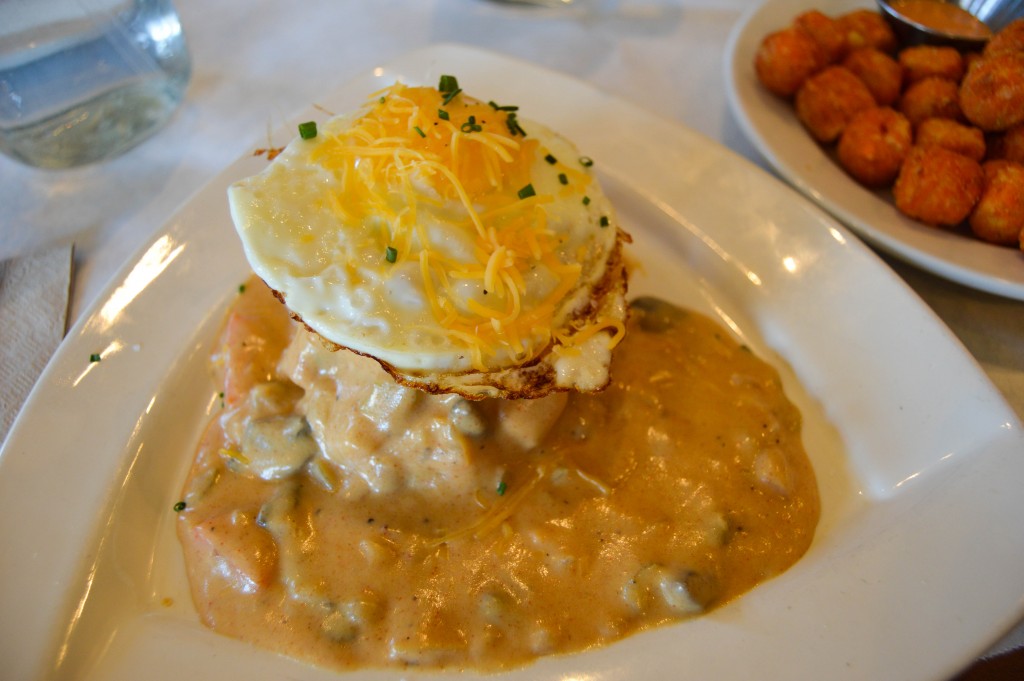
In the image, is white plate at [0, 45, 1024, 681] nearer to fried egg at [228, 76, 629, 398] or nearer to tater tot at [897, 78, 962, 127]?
fried egg at [228, 76, 629, 398]

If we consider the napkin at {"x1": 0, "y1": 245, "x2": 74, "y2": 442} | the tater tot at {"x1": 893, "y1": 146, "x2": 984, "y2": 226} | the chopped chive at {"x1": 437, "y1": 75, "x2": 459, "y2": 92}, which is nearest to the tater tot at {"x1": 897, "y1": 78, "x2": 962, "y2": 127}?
the tater tot at {"x1": 893, "y1": 146, "x2": 984, "y2": 226}

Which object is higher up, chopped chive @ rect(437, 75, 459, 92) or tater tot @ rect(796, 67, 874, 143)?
chopped chive @ rect(437, 75, 459, 92)

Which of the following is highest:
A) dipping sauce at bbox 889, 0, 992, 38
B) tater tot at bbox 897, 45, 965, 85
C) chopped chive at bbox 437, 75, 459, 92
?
chopped chive at bbox 437, 75, 459, 92

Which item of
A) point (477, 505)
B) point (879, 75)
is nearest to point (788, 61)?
point (879, 75)

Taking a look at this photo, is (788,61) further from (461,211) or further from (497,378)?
(497,378)

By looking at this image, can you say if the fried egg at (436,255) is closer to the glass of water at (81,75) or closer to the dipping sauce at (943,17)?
the glass of water at (81,75)

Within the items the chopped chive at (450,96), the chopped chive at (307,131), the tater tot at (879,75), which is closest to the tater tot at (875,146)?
the tater tot at (879,75)

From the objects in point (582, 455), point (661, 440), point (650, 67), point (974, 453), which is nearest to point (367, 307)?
point (582, 455)
